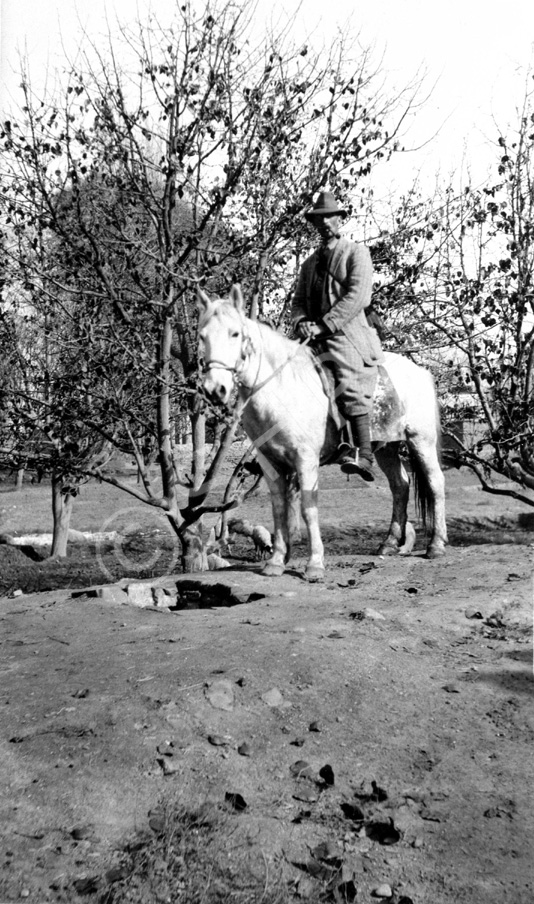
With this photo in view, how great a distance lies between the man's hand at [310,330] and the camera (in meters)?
7.64

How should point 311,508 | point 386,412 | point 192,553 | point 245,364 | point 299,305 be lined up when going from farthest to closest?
1. point 192,553
2. point 386,412
3. point 299,305
4. point 311,508
5. point 245,364

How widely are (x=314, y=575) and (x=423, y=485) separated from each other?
6.43ft

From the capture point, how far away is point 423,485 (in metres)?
8.91

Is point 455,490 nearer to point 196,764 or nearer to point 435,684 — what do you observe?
point 435,684

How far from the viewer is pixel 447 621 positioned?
6.25 m

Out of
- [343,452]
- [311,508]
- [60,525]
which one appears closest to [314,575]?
[311,508]

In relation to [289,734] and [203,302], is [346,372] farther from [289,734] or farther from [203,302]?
[289,734]

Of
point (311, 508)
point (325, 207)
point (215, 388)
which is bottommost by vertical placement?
point (311, 508)

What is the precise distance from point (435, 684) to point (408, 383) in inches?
165

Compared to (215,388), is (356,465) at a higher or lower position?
lower

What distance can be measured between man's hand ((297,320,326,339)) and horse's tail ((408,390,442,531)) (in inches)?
73.5

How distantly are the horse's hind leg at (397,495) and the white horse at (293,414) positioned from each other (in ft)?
0.69

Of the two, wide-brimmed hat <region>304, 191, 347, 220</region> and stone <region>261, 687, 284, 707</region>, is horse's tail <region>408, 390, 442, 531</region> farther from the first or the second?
stone <region>261, 687, 284, 707</region>

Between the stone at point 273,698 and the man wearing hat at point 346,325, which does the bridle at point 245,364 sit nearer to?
the man wearing hat at point 346,325
